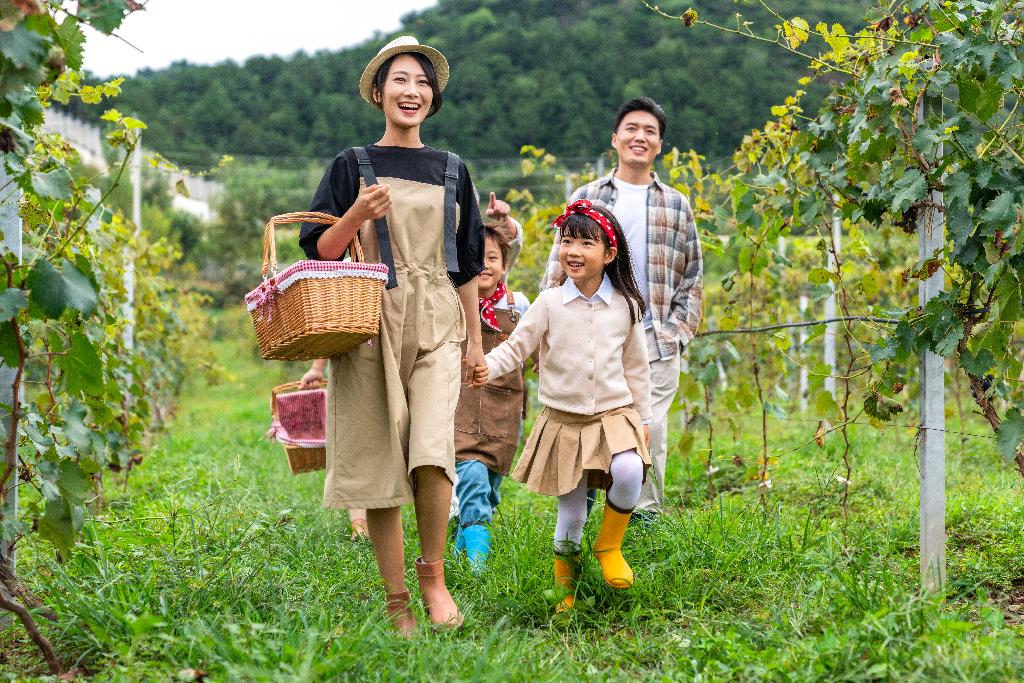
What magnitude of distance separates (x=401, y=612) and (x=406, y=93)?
1.54 metres

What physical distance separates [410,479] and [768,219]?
6.60ft

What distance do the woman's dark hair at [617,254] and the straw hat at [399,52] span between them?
0.64 m

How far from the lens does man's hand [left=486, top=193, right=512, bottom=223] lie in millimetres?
4105

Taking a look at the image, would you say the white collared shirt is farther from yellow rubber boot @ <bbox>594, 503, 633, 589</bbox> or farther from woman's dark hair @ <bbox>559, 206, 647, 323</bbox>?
yellow rubber boot @ <bbox>594, 503, 633, 589</bbox>

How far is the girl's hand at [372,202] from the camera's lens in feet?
9.53

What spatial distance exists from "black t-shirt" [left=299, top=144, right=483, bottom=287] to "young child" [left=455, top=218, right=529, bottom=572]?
2.71ft

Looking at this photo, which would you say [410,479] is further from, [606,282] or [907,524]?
[907,524]

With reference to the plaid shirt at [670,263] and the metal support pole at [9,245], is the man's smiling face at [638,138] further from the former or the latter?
the metal support pole at [9,245]

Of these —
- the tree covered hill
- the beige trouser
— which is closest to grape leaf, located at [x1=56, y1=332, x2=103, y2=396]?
the beige trouser

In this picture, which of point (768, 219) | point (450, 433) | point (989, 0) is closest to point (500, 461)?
point (450, 433)

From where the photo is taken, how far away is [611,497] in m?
3.40

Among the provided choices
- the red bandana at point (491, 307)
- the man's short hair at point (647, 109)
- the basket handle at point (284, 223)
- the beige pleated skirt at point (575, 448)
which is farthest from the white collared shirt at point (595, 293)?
the man's short hair at point (647, 109)

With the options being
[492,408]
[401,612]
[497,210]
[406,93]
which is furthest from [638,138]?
[401,612]

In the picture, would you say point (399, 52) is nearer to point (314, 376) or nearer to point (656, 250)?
point (656, 250)
